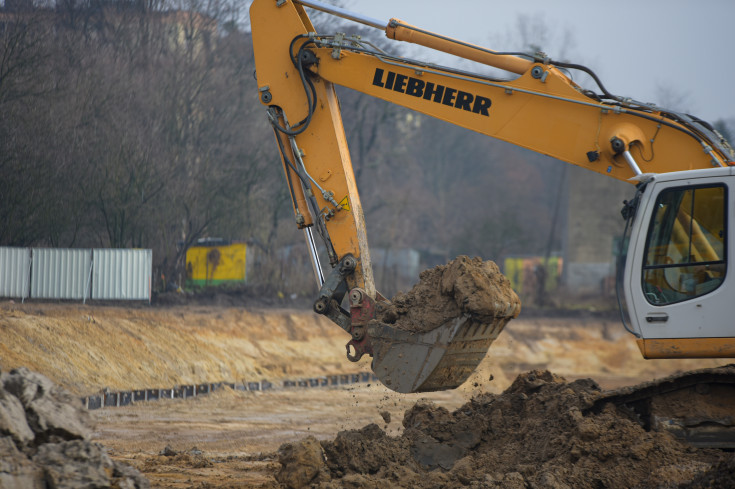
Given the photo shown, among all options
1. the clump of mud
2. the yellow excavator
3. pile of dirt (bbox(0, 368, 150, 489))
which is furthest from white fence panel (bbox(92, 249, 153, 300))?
pile of dirt (bbox(0, 368, 150, 489))

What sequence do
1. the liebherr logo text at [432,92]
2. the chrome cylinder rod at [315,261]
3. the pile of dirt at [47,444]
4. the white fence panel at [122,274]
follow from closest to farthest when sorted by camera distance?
1. the pile of dirt at [47,444]
2. the liebherr logo text at [432,92]
3. the chrome cylinder rod at [315,261]
4. the white fence panel at [122,274]

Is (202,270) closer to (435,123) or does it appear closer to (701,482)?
(701,482)

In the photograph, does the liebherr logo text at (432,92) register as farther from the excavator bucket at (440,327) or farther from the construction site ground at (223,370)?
the construction site ground at (223,370)

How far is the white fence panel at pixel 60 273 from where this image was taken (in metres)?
17.5

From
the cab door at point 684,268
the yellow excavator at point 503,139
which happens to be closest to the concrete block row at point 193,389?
the yellow excavator at point 503,139

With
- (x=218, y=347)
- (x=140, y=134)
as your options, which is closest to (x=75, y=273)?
(x=218, y=347)

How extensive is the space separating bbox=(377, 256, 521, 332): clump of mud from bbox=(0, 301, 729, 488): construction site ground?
0.99m

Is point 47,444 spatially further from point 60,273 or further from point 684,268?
point 60,273

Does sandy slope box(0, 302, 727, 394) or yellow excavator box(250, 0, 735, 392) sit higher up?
yellow excavator box(250, 0, 735, 392)

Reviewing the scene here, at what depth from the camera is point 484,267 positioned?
7.01 m

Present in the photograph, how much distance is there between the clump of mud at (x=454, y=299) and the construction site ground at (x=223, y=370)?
99cm

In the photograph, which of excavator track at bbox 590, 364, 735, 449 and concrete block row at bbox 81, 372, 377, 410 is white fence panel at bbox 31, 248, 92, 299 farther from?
excavator track at bbox 590, 364, 735, 449

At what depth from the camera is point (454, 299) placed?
6.75m

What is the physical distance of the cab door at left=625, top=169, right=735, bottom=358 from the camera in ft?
19.5
